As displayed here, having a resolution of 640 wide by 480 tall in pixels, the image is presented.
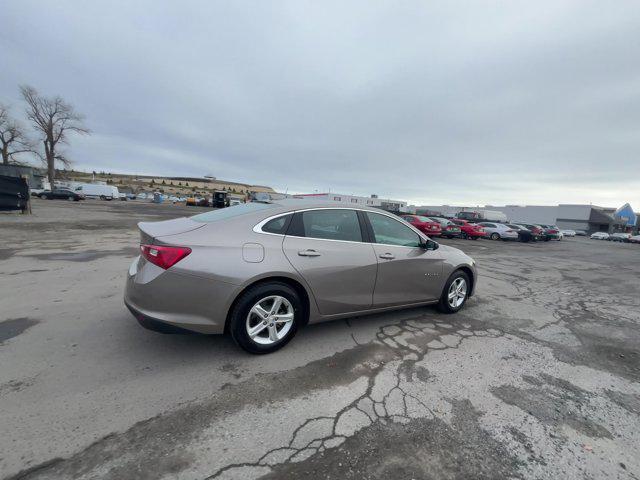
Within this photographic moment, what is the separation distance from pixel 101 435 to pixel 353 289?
250 cm

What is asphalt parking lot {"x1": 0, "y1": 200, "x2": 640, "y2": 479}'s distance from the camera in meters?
1.82

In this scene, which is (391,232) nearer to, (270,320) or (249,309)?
(270,320)

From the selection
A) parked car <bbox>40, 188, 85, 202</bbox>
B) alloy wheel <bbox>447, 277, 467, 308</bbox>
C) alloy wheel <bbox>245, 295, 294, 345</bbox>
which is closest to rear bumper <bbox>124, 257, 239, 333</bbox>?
alloy wheel <bbox>245, 295, 294, 345</bbox>

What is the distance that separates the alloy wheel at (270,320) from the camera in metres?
2.88

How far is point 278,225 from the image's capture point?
310 centimetres

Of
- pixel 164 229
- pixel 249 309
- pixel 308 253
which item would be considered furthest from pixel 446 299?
pixel 164 229

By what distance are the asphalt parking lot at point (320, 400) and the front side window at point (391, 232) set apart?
3.76ft

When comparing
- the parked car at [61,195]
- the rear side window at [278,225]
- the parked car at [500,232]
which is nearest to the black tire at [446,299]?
the rear side window at [278,225]

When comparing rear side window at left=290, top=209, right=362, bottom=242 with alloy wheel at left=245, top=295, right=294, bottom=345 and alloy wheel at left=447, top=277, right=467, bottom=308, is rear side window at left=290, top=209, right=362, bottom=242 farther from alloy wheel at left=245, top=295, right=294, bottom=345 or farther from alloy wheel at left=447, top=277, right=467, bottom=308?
alloy wheel at left=447, top=277, right=467, bottom=308

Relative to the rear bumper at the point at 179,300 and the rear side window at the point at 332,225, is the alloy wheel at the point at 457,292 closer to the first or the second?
the rear side window at the point at 332,225

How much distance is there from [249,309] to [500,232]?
82.6ft

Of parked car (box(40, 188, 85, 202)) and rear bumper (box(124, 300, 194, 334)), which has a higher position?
parked car (box(40, 188, 85, 202))

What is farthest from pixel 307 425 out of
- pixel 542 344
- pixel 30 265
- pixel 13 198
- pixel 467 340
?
pixel 13 198

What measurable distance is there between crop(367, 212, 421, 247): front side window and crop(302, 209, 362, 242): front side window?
0.28 m
